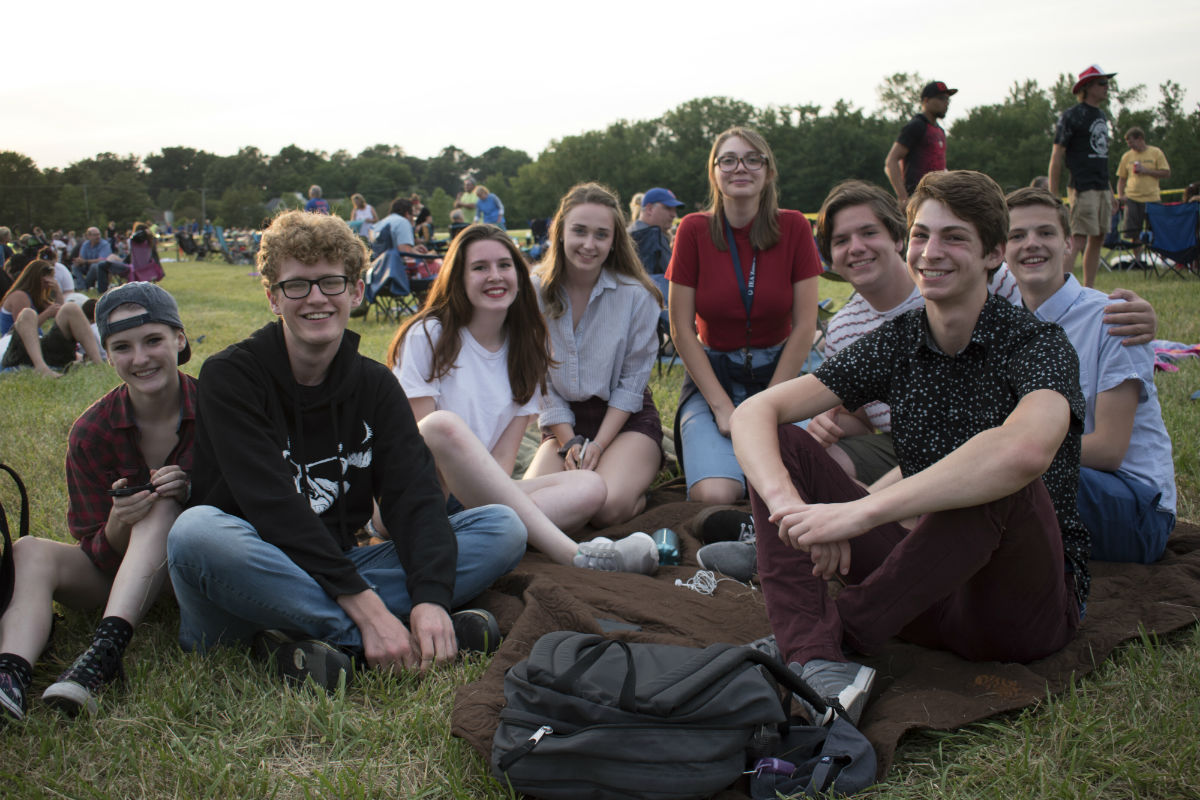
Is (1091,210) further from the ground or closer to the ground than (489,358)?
further from the ground

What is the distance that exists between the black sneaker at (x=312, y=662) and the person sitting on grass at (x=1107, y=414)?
2.38 meters

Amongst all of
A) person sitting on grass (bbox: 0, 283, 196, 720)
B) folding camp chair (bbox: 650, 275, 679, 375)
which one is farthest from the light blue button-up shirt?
folding camp chair (bbox: 650, 275, 679, 375)

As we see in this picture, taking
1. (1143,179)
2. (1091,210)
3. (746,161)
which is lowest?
(1091,210)

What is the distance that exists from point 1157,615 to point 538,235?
19.3m

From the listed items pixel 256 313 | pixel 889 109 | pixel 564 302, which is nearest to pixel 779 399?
pixel 564 302

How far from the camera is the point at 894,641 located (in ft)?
8.41

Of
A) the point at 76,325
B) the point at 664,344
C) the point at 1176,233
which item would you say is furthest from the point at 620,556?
the point at 1176,233

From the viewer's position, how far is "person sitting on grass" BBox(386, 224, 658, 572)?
11.9 ft

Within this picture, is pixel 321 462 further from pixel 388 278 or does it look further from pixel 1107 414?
pixel 388 278

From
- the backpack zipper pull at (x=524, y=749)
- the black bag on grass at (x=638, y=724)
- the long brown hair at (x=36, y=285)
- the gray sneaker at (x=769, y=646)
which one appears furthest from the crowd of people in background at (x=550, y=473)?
the long brown hair at (x=36, y=285)

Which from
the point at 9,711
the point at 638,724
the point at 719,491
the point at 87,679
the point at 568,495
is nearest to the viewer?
the point at 638,724

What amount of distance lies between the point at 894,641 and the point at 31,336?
855 cm

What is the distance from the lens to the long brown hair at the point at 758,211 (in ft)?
13.6

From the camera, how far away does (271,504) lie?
2.46 m
